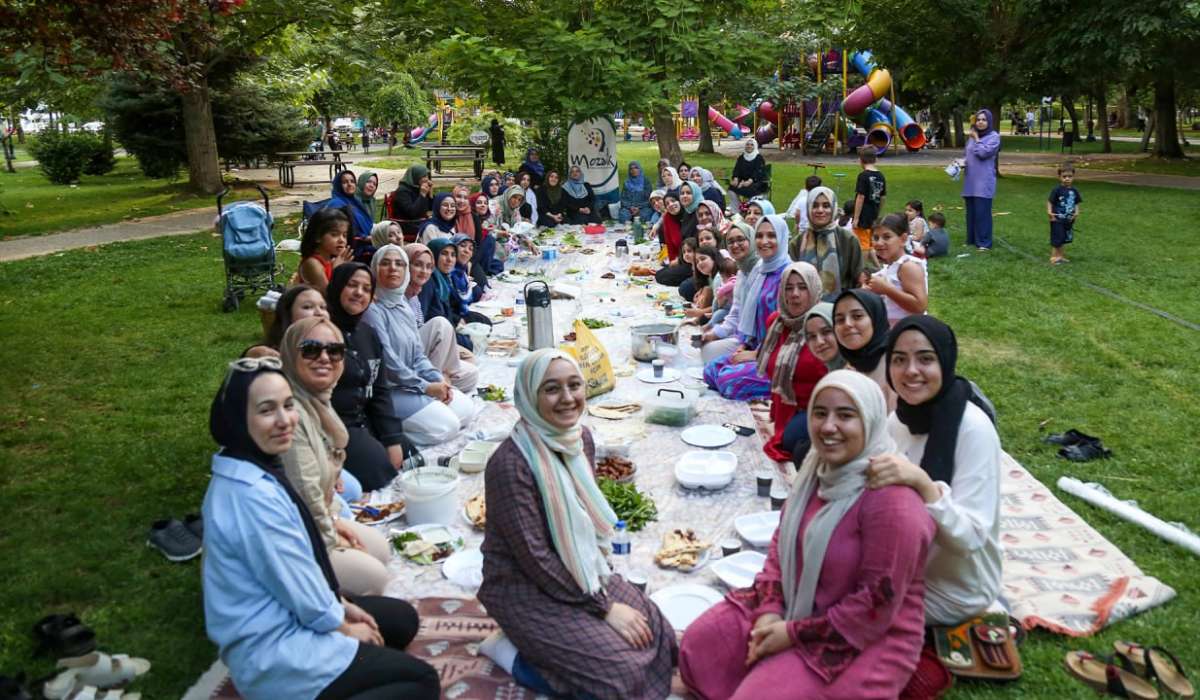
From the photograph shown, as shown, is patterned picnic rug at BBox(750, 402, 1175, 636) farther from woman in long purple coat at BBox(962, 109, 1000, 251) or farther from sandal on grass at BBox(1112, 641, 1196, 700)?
woman in long purple coat at BBox(962, 109, 1000, 251)

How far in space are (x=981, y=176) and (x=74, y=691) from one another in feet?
40.9

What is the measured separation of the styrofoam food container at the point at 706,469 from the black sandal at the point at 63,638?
10.1 feet

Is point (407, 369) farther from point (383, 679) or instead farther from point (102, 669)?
point (383, 679)

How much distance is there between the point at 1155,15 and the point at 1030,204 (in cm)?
475

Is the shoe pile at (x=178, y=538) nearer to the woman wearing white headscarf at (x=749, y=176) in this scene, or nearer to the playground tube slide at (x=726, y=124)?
the woman wearing white headscarf at (x=749, y=176)

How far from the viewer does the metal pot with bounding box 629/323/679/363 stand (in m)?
7.92

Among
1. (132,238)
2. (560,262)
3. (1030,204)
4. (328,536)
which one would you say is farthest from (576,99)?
(328,536)

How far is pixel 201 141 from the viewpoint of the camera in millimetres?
19734

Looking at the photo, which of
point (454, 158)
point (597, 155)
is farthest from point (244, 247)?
point (454, 158)

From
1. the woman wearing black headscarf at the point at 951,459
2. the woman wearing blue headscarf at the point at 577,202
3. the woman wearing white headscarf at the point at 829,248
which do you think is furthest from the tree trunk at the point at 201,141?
the woman wearing black headscarf at the point at 951,459

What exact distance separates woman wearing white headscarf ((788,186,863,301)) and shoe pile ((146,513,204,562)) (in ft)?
14.9

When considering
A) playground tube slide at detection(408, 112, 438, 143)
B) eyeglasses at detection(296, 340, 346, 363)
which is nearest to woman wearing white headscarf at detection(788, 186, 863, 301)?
eyeglasses at detection(296, 340, 346, 363)

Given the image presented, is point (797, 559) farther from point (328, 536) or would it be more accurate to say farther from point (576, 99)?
point (576, 99)

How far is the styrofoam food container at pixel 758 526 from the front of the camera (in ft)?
14.9
